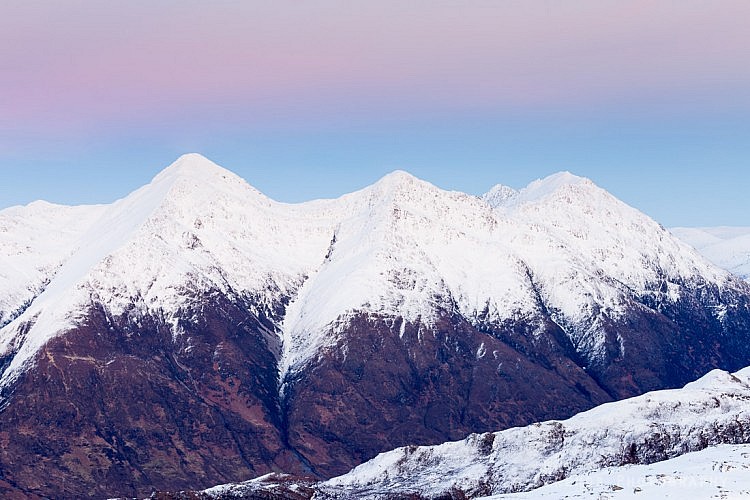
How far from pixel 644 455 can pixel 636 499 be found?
11571 centimetres

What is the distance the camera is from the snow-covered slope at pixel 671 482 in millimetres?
88250

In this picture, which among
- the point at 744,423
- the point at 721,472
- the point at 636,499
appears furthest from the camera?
the point at 744,423

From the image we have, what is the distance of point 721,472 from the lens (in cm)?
9588

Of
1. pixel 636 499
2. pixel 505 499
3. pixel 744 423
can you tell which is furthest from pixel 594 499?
pixel 744 423

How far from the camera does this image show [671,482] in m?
93.9

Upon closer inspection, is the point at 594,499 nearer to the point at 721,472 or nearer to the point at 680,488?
the point at 680,488

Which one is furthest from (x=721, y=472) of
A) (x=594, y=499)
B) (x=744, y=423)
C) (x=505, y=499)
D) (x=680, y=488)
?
(x=744, y=423)

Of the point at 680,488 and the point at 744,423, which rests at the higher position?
the point at 744,423

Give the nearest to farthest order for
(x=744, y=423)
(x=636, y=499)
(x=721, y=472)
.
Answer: (x=636, y=499) < (x=721, y=472) < (x=744, y=423)

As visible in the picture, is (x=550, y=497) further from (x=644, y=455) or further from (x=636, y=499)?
(x=644, y=455)

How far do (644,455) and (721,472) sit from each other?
107462 mm

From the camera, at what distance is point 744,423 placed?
192375mm

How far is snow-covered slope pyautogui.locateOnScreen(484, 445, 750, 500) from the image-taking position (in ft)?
290

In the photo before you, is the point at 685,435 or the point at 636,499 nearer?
the point at 636,499
